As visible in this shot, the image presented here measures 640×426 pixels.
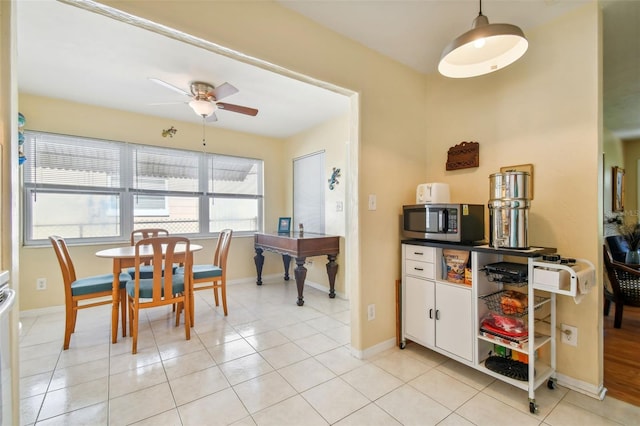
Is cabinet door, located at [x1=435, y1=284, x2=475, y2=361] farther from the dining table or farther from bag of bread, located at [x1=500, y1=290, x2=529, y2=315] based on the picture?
the dining table

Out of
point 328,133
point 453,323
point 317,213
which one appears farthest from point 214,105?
point 453,323

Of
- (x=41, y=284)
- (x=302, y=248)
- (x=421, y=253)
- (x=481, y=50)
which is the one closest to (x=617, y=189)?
(x=421, y=253)

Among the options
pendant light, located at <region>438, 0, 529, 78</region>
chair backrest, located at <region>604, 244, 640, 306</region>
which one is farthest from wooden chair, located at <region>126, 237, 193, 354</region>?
chair backrest, located at <region>604, 244, 640, 306</region>

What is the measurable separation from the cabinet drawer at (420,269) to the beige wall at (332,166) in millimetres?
1479

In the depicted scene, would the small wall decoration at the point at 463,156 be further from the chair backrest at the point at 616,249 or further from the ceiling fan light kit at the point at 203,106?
the chair backrest at the point at 616,249

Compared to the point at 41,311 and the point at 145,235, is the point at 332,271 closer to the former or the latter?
the point at 145,235

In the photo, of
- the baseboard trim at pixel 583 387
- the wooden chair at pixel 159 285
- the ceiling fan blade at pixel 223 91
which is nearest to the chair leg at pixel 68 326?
the wooden chair at pixel 159 285

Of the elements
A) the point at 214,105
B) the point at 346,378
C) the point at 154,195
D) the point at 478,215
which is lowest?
the point at 346,378

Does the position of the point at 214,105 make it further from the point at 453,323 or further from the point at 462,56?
the point at 453,323

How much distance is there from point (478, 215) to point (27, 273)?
4564 mm

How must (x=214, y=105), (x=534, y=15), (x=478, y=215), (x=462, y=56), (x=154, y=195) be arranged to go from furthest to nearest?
(x=154, y=195) < (x=214, y=105) < (x=478, y=215) < (x=534, y=15) < (x=462, y=56)

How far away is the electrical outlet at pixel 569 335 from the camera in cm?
178

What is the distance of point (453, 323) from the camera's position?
77.2 inches

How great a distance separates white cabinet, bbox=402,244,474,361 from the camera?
75.1 inches
